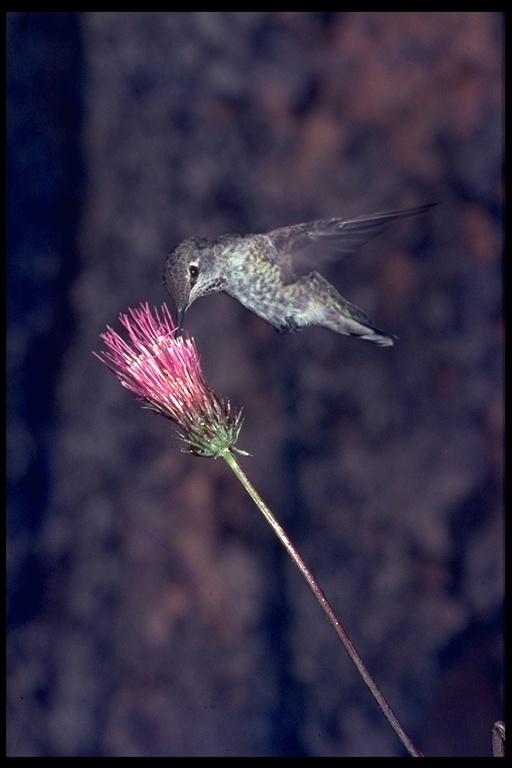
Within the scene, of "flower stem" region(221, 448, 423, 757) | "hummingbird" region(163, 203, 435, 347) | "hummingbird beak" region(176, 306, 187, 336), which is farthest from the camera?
"hummingbird" region(163, 203, 435, 347)

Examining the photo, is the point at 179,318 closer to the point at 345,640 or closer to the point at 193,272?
the point at 193,272

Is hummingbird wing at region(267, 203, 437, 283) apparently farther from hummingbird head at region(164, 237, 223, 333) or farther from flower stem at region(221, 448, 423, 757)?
flower stem at region(221, 448, 423, 757)

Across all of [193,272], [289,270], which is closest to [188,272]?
[193,272]

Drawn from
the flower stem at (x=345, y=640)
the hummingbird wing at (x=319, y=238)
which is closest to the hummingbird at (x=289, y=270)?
the hummingbird wing at (x=319, y=238)

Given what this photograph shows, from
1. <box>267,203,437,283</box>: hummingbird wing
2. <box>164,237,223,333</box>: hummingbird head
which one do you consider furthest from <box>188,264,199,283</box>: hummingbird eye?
<box>267,203,437,283</box>: hummingbird wing

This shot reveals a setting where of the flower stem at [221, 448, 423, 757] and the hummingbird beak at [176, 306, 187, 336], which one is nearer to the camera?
Answer: the flower stem at [221, 448, 423, 757]
